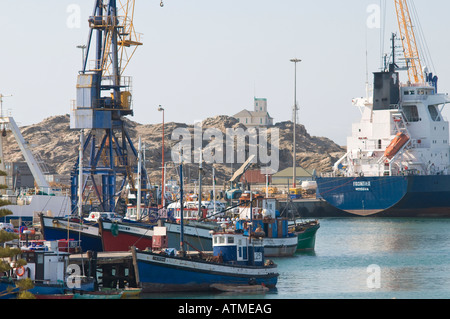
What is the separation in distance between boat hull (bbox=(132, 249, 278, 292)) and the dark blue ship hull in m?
62.5

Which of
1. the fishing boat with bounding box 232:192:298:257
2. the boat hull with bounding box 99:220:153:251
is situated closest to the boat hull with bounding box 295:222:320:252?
the fishing boat with bounding box 232:192:298:257

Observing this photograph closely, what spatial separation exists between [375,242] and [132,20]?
2861 cm

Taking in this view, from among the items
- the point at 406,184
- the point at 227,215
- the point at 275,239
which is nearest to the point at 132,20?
the point at 227,215

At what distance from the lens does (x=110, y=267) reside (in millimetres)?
45875

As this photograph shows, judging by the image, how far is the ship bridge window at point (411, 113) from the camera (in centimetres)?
11200

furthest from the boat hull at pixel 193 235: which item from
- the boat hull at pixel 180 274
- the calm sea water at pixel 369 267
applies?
the boat hull at pixel 180 274

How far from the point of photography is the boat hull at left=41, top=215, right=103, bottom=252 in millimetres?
54312

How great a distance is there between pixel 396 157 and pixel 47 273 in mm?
74091

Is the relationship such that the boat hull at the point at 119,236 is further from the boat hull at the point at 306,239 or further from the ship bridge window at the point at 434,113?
the ship bridge window at the point at 434,113

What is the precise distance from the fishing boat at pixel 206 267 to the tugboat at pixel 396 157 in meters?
60.8

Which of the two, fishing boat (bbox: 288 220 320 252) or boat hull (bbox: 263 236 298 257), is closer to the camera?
boat hull (bbox: 263 236 298 257)

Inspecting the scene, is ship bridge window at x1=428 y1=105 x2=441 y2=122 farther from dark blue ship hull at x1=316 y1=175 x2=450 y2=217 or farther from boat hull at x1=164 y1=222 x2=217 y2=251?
boat hull at x1=164 y1=222 x2=217 y2=251

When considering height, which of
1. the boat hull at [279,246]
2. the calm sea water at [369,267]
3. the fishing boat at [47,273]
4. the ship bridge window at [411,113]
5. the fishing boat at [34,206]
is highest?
the ship bridge window at [411,113]

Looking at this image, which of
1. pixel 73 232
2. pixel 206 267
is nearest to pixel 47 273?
pixel 206 267
